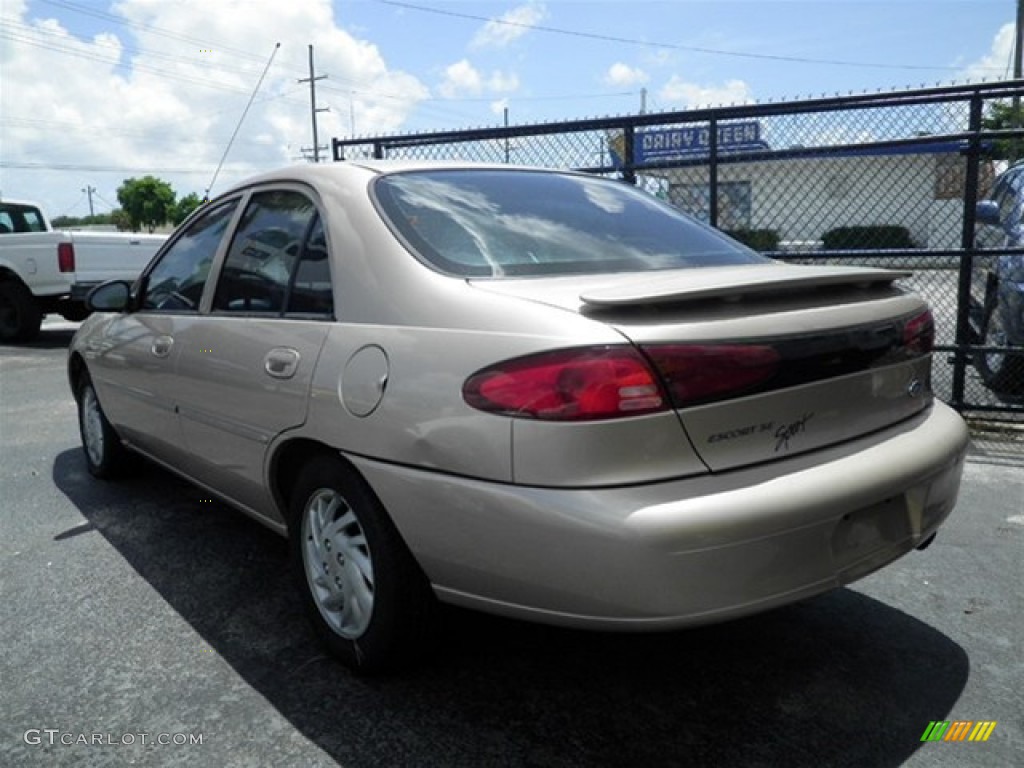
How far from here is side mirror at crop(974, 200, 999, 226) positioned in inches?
218

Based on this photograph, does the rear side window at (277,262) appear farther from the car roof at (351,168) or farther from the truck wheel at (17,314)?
the truck wheel at (17,314)

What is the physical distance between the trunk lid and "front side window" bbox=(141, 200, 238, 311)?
168 centimetres

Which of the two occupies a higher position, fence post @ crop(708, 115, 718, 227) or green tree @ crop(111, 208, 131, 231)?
green tree @ crop(111, 208, 131, 231)

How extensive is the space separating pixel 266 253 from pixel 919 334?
7.36ft

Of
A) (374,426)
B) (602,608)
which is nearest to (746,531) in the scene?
(602,608)

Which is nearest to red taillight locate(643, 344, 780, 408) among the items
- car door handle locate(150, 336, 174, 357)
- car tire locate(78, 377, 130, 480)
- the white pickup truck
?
car door handle locate(150, 336, 174, 357)

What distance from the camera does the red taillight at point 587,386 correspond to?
6.47 feet

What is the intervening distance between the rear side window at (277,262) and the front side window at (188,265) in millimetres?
227

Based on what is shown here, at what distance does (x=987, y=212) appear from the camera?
18.2 ft

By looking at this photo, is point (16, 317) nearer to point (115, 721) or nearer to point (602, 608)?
point (115, 721)

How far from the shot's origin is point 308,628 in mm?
2947

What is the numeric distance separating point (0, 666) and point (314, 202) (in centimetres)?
183

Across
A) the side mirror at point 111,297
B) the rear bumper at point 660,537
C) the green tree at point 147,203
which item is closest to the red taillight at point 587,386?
the rear bumper at point 660,537

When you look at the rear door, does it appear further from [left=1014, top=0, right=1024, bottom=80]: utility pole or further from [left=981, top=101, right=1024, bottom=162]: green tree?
[left=1014, top=0, right=1024, bottom=80]: utility pole
